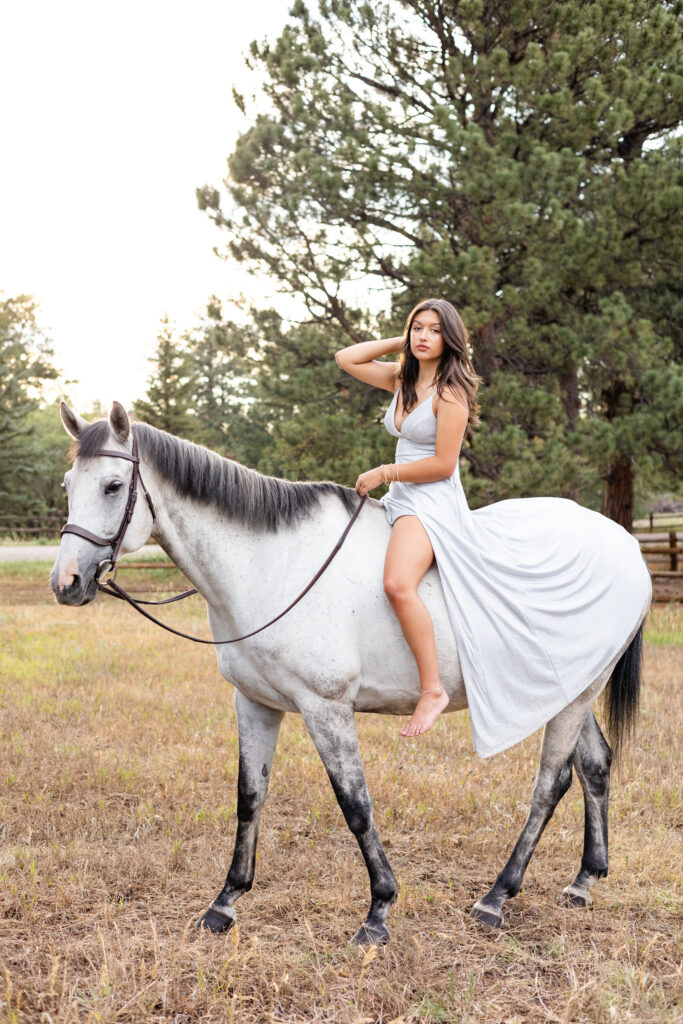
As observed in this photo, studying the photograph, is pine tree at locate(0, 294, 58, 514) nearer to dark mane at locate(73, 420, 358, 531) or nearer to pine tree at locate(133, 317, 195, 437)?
pine tree at locate(133, 317, 195, 437)

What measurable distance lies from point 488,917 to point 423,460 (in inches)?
77.8

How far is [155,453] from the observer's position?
3006 mm

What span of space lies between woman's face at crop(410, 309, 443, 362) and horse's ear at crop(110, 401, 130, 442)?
49.1 inches

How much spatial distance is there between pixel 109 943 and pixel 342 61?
13590 millimetres

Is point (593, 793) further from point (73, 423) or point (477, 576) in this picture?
point (73, 423)

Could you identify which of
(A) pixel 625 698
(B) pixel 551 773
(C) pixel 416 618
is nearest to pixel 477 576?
(C) pixel 416 618

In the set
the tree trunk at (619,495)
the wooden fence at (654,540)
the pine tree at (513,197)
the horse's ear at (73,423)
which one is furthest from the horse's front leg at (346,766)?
the tree trunk at (619,495)

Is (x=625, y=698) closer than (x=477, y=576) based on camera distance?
No

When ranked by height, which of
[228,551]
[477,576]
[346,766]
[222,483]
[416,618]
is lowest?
[346,766]

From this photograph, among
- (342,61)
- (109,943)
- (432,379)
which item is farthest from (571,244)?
(109,943)

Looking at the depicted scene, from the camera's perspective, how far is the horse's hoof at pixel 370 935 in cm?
306

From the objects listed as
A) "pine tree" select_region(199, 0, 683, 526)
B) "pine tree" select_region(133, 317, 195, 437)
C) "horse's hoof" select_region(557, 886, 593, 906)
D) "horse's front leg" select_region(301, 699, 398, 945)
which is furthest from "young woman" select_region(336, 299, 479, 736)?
"pine tree" select_region(133, 317, 195, 437)

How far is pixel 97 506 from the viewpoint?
281cm

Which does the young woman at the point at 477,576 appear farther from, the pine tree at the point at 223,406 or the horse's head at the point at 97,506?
the pine tree at the point at 223,406
